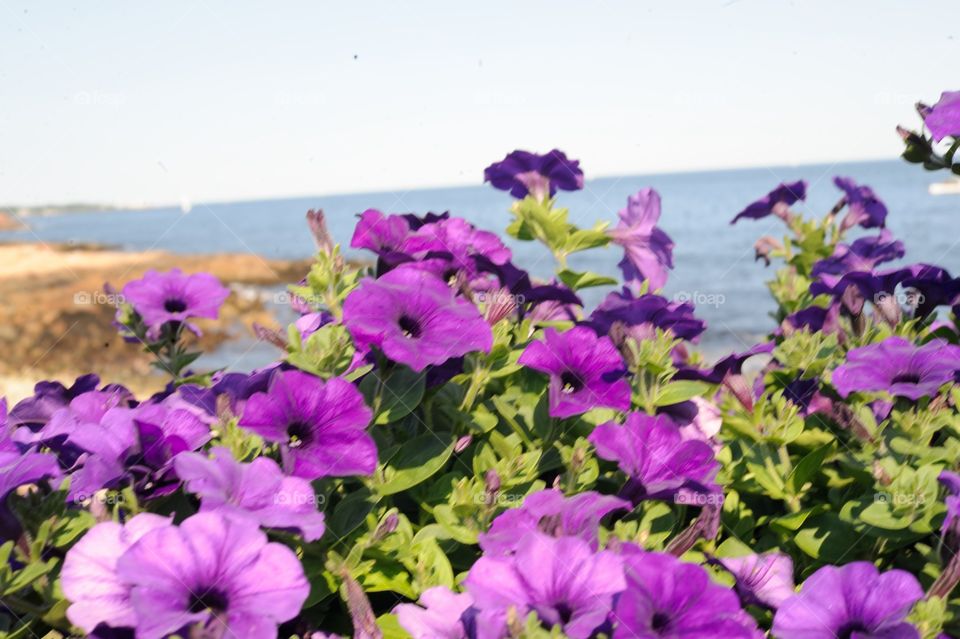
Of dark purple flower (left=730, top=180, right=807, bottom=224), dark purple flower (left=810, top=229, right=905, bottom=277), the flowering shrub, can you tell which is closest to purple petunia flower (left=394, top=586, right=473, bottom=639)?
the flowering shrub

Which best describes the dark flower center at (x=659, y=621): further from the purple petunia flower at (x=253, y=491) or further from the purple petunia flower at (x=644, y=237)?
the purple petunia flower at (x=644, y=237)

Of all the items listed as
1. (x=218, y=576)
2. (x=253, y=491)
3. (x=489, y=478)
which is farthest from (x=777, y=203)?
(x=218, y=576)

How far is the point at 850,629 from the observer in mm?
1078

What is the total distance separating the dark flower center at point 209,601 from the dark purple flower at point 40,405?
2.42 ft

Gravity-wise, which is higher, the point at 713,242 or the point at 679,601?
the point at 679,601

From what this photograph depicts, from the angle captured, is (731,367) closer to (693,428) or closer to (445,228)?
(693,428)

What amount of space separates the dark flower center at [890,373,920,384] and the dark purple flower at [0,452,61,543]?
1.30m

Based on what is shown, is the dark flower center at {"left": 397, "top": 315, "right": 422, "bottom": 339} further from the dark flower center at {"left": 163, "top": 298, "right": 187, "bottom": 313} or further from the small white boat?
the small white boat

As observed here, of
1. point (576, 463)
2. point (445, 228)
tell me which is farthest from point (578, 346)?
point (445, 228)

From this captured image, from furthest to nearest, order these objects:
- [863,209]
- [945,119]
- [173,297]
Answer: [863,209] → [173,297] → [945,119]

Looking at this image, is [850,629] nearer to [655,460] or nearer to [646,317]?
[655,460]

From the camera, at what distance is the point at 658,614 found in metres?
0.99

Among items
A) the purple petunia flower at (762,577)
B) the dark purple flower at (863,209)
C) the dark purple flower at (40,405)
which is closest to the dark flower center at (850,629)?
the purple petunia flower at (762,577)

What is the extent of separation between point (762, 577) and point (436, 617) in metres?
0.49
